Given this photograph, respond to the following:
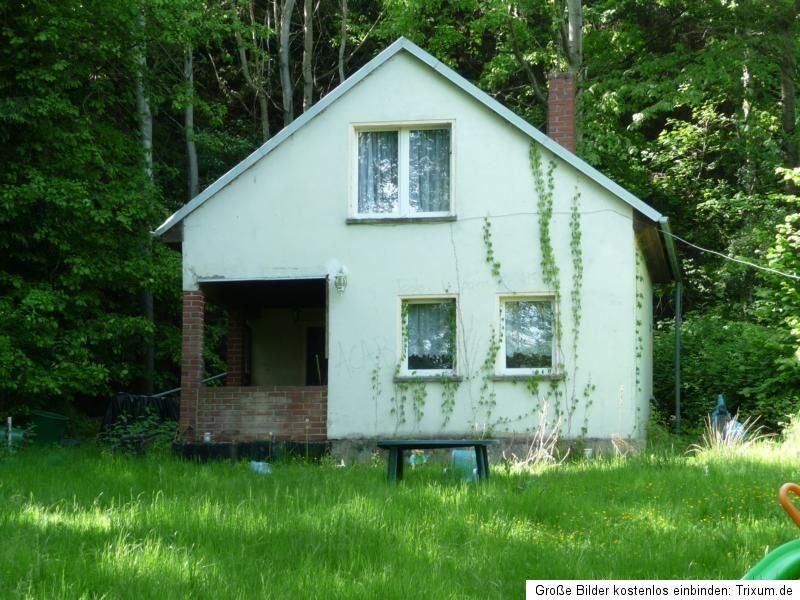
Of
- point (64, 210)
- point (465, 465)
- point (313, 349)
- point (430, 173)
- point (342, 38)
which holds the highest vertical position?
point (342, 38)

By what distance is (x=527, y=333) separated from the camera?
16.2 m

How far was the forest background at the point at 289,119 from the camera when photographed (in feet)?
64.0

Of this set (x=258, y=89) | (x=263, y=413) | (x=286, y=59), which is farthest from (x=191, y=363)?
(x=286, y=59)

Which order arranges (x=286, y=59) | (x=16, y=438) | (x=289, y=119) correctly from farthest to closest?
(x=286, y=59) → (x=289, y=119) → (x=16, y=438)

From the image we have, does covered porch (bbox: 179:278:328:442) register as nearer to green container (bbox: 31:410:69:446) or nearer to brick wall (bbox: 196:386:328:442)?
brick wall (bbox: 196:386:328:442)

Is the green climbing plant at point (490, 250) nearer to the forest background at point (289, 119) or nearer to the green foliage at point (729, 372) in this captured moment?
the green foliage at point (729, 372)

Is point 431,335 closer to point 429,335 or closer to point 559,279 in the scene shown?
point 429,335

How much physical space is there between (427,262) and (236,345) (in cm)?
528

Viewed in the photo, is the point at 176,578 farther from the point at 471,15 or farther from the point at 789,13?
the point at 471,15

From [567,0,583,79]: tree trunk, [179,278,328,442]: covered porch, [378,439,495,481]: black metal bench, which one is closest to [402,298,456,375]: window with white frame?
[179,278,328,442]: covered porch

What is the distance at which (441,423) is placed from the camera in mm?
15984

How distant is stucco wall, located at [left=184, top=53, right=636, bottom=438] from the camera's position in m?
15.7

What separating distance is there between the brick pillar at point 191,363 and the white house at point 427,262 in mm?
29

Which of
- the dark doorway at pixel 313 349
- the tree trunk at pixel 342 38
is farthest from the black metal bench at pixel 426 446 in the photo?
the tree trunk at pixel 342 38
